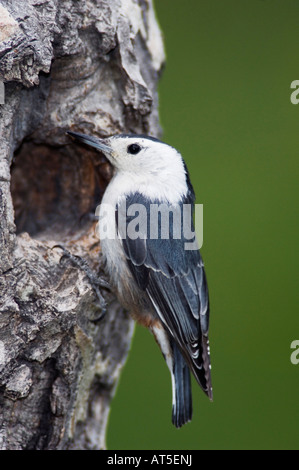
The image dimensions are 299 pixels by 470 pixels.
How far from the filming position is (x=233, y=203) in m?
3.28

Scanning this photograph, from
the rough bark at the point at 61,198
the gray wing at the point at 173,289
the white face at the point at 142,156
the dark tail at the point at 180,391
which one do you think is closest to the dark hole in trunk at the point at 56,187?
the rough bark at the point at 61,198

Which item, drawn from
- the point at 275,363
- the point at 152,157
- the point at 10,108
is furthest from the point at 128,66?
the point at 275,363

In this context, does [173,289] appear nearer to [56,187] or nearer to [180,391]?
[180,391]

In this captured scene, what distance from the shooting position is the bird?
8.61ft

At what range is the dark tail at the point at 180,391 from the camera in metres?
2.59

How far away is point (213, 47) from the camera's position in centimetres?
347

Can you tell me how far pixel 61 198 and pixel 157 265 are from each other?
26.7 inches

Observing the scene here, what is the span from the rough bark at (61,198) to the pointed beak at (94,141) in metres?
0.06

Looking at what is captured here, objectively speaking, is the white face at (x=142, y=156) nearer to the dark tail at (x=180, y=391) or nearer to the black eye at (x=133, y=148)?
the black eye at (x=133, y=148)

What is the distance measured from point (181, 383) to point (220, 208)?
→ 3.20 feet

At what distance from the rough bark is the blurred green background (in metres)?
0.48

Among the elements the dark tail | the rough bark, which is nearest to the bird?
the dark tail

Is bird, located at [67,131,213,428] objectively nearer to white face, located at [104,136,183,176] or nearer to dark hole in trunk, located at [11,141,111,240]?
white face, located at [104,136,183,176]

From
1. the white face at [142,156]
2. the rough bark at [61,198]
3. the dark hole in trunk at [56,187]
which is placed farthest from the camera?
the dark hole in trunk at [56,187]
